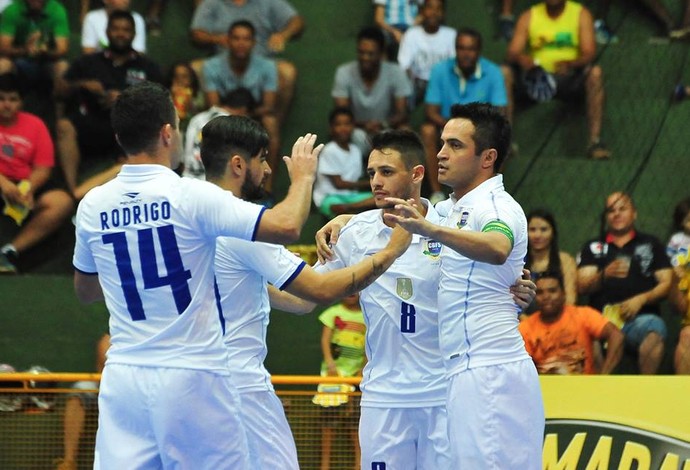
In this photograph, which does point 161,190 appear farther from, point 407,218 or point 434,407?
point 434,407

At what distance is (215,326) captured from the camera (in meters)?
5.46

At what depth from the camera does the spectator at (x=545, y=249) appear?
10.3 m

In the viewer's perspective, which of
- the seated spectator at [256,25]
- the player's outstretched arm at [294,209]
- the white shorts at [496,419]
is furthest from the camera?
the seated spectator at [256,25]

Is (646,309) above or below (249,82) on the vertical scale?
below

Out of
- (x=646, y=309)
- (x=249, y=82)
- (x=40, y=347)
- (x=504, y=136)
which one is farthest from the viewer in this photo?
(x=249, y=82)

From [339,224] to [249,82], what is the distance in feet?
17.0

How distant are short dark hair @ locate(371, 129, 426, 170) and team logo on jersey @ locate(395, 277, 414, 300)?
0.64 m

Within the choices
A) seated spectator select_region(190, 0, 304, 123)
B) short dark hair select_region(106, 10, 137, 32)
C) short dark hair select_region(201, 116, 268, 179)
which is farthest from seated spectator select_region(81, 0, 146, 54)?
short dark hair select_region(201, 116, 268, 179)

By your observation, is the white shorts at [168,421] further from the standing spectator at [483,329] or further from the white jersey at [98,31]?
the white jersey at [98,31]

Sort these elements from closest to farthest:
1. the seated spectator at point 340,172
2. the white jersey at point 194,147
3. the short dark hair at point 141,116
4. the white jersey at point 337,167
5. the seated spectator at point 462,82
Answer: the short dark hair at point 141,116, the white jersey at point 194,147, the seated spectator at point 340,172, the white jersey at point 337,167, the seated spectator at point 462,82

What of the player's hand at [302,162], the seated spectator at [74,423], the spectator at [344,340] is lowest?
the seated spectator at [74,423]

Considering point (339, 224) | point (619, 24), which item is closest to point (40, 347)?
point (339, 224)

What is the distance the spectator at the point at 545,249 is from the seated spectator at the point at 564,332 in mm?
489

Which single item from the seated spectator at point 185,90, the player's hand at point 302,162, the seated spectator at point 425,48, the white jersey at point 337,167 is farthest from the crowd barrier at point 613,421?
the seated spectator at point 425,48
